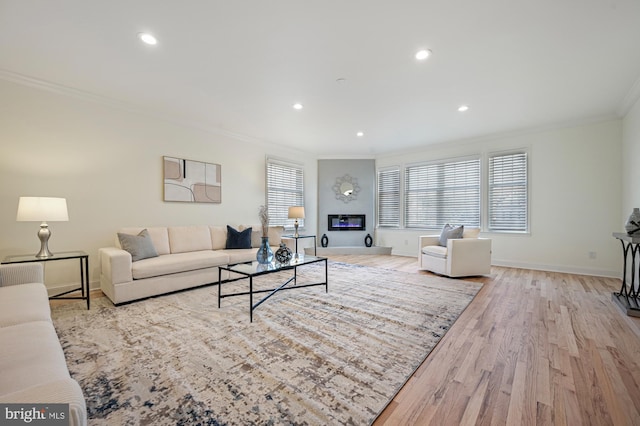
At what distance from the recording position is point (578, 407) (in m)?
1.54

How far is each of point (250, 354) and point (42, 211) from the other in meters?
2.71

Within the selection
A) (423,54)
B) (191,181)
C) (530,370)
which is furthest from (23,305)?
(423,54)

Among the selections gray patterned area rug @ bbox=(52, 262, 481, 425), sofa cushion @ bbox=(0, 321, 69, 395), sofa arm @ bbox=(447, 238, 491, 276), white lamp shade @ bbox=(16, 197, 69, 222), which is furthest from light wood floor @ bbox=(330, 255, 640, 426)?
white lamp shade @ bbox=(16, 197, 69, 222)

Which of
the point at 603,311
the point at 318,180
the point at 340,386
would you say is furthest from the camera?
the point at 318,180

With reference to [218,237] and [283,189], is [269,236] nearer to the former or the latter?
[218,237]

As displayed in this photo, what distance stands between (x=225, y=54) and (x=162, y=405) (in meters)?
2.94

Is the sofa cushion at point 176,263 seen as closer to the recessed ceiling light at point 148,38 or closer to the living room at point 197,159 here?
the living room at point 197,159

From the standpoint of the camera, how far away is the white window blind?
593cm

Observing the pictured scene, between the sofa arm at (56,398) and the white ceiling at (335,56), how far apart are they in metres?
2.48

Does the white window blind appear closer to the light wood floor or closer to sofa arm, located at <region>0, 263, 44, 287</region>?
the light wood floor

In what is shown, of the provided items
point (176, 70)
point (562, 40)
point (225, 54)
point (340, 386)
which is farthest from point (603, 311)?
point (176, 70)

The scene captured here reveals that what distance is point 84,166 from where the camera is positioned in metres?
3.70

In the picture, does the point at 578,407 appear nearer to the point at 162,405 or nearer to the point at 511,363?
the point at 511,363

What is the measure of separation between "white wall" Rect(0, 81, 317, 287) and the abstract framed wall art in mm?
110
